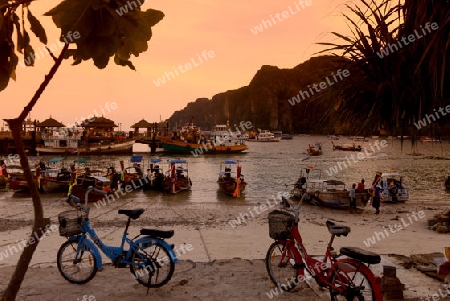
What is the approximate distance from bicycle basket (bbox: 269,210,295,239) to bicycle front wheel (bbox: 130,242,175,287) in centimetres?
179

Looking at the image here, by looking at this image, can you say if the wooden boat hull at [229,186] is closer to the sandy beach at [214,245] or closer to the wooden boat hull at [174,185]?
the wooden boat hull at [174,185]

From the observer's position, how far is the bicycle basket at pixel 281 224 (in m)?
5.68

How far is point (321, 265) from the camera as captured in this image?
5379 millimetres

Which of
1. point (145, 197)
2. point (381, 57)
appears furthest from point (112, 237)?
point (145, 197)

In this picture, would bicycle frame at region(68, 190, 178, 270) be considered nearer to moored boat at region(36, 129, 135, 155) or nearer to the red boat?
the red boat

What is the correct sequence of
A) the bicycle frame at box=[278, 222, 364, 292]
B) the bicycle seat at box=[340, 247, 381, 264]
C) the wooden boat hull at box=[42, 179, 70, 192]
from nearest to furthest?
the bicycle seat at box=[340, 247, 381, 264] < the bicycle frame at box=[278, 222, 364, 292] < the wooden boat hull at box=[42, 179, 70, 192]

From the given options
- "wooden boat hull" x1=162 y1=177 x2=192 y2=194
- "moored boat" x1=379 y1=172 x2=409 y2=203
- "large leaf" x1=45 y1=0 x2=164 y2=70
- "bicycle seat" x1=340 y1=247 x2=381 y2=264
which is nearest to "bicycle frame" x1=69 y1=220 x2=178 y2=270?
"bicycle seat" x1=340 y1=247 x2=381 y2=264

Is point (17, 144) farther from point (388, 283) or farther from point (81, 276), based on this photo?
point (388, 283)

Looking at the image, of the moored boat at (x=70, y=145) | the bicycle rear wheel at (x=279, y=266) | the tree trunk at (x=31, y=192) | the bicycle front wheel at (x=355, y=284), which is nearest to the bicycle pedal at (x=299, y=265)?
the bicycle rear wheel at (x=279, y=266)

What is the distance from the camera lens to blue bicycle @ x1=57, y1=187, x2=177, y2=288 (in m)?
5.76

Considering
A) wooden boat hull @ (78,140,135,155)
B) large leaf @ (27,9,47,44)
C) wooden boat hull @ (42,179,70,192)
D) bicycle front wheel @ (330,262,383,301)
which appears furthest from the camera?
wooden boat hull @ (78,140,135,155)

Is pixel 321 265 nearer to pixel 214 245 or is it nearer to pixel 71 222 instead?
pixel 71 222

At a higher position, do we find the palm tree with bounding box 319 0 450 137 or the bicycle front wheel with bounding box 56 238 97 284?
the palm tree with bounding box 319 0 450 137

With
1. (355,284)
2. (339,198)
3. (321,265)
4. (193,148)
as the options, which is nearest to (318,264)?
(321,265)
